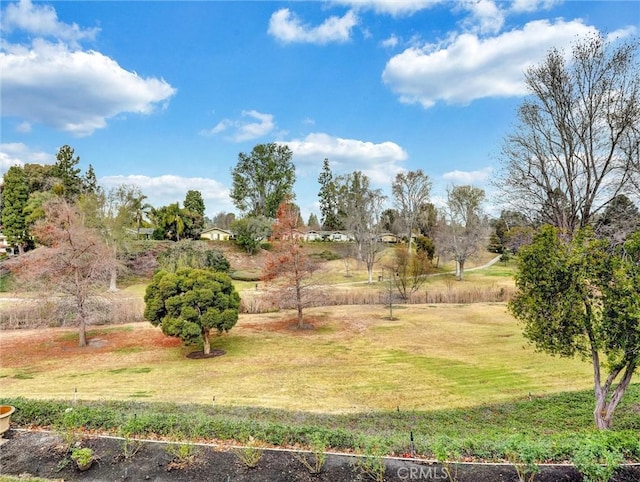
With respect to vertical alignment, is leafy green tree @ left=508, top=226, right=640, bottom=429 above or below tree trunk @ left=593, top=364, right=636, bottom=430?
above

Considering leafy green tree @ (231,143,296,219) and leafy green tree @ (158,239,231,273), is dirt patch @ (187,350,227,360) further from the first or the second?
leafy green tree @ (231,143,296,219)

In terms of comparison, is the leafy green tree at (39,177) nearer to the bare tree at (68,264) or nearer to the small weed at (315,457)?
the bare tree at (68,264)

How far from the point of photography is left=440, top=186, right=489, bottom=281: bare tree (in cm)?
3428

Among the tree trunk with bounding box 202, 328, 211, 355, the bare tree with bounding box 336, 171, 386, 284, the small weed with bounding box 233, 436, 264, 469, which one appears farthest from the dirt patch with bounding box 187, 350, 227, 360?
the bare tree with bounding box 336, 171, 386, 284

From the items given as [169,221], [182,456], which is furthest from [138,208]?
[182,456]

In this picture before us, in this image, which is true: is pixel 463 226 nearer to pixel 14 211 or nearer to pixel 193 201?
pixel 193 201

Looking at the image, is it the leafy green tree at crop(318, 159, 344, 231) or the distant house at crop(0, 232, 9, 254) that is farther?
the leafy green tree at crop(318, 159, 344, 231)

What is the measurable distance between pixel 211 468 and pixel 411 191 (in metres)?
39.2

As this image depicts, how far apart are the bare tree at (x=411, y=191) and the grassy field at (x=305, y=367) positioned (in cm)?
2344

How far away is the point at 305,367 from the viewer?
12156 mm

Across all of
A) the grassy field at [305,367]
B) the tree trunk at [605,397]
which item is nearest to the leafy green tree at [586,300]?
the tree trunk at [605,397]

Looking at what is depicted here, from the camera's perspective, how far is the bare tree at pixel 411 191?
40.8 meters

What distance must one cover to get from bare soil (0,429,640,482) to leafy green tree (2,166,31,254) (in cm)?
3553

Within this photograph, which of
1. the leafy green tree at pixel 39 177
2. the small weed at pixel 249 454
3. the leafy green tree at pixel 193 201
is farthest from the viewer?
the leafy green tree at pixel 193 201
